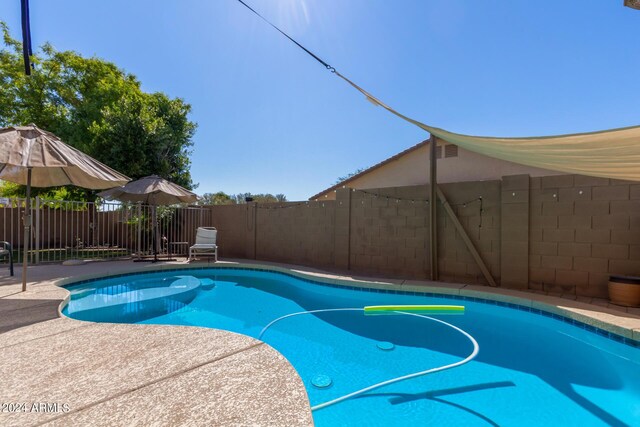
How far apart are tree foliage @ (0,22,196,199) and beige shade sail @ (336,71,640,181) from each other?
9329 millimetres

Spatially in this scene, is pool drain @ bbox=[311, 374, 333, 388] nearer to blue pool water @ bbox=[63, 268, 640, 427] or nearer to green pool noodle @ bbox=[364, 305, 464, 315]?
blue pool water @ bbox=[63, 268, 640, 427]

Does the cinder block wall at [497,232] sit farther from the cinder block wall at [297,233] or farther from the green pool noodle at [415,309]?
the green pool noodle at [415,309]

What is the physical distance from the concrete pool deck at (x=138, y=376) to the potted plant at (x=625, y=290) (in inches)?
188

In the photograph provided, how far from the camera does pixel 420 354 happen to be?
10.5 ft

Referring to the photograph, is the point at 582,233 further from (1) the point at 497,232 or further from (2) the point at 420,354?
(2) the point at 420,354

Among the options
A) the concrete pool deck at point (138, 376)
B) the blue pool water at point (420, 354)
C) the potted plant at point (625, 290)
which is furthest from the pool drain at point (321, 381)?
the potted plant at point (625, 290)

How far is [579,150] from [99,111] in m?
15.1

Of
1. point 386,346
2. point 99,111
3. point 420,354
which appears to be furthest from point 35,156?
point 99,111

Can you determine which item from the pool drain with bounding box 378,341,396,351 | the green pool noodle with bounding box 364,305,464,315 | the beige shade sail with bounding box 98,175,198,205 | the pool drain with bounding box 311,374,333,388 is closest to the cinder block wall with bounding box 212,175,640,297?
the green pool noodle with bounding box 364,305,464,315

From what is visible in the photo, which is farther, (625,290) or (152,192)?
Answer: (152,192)

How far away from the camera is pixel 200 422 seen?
4.26ft

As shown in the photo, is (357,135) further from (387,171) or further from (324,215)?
(324,215)

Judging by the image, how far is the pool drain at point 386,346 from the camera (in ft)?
10.9

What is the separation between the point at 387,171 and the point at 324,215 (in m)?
5.68
